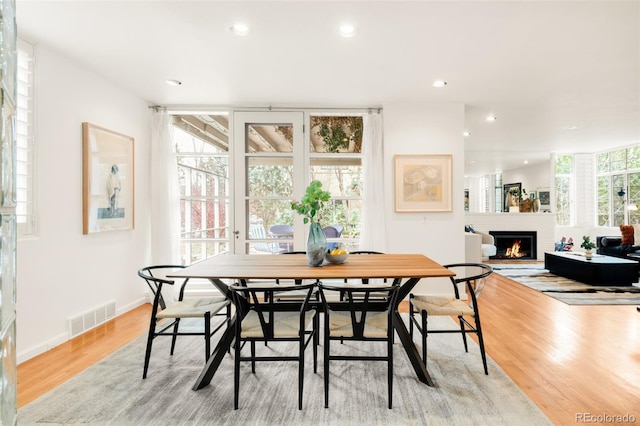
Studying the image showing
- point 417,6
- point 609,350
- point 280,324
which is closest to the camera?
point 280,324

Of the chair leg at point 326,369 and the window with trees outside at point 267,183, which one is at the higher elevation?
the window with trees outside at point 267,183

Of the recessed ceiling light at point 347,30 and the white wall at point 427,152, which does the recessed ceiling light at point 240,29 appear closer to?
the recessed ceiling light at point 347,30

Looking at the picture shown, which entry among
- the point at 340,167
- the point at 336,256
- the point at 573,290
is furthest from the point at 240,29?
the point at 573,290

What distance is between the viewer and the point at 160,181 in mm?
4242

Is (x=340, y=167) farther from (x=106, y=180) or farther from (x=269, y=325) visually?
(x=269, y=325)

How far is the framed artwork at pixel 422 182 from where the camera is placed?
167 inches

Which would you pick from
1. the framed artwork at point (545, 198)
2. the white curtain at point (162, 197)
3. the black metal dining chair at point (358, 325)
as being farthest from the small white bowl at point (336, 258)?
the framed artwork at point (545, 198)

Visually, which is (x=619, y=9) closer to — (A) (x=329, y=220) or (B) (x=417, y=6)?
(B) (x=417, y=6)

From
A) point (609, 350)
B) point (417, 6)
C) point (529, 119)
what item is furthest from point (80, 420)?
point (529, 119)

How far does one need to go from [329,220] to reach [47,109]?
3118 mm

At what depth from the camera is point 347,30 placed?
8.23ft

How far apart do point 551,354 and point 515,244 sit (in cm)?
622

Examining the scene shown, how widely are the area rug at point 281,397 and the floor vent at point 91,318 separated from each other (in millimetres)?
768

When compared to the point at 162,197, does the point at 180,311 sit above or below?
below
